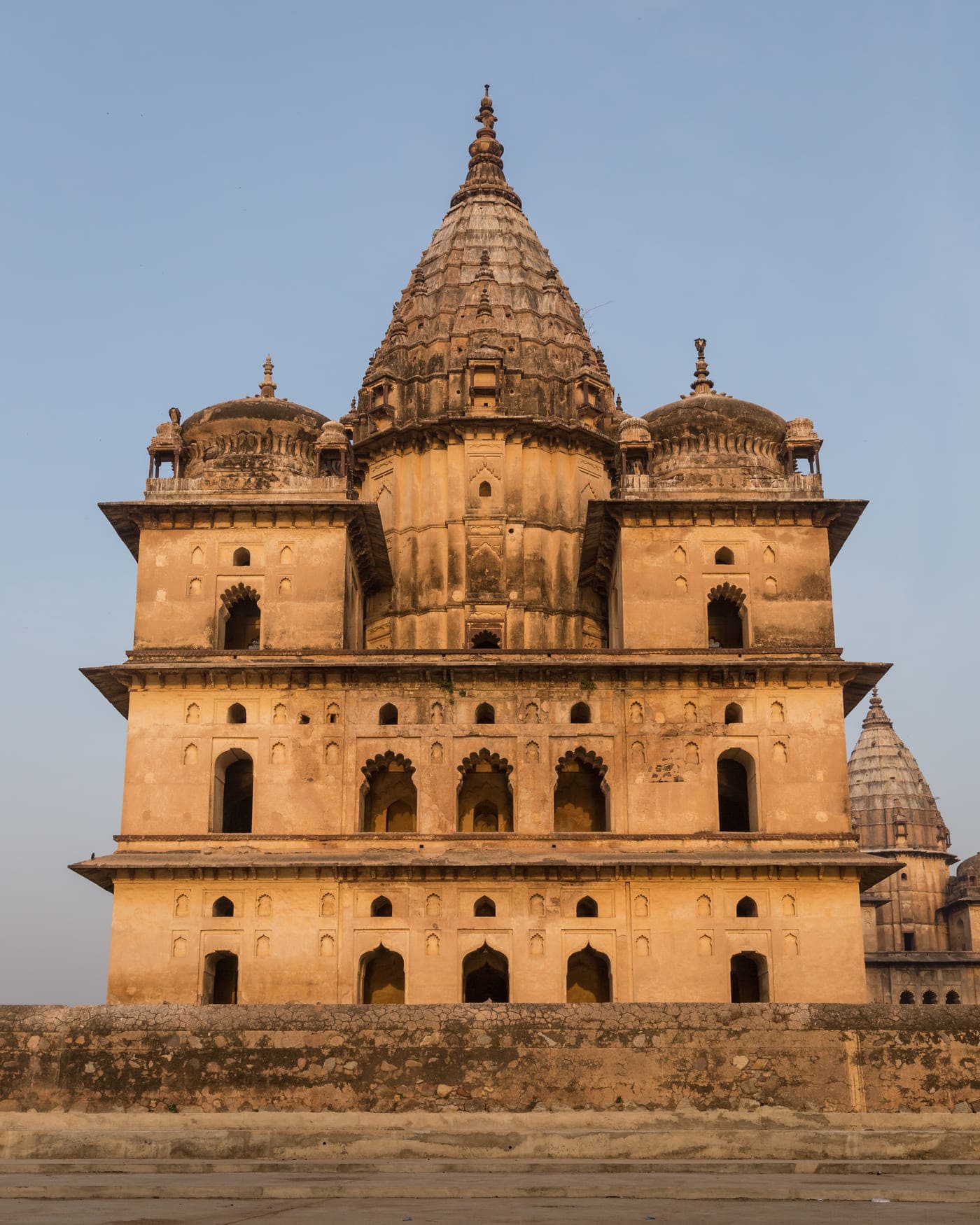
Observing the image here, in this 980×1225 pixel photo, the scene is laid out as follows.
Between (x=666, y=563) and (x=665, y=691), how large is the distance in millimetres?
3314

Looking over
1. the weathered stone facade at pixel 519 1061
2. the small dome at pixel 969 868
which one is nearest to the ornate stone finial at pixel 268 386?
the weathered stone facade at pixel 519 1061

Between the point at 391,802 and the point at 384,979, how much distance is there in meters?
4.08

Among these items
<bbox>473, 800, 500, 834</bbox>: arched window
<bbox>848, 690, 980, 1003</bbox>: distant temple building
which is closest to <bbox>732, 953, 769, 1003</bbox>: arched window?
<bbox>473, 800, 500, 834</bbox>: arched window

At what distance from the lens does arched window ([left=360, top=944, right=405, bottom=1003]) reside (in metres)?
33.7

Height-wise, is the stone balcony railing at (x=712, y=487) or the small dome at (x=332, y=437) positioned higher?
the small dome at (x=332, y=437)

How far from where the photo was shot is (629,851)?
108 ft

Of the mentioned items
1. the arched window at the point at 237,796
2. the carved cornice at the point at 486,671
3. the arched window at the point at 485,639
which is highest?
the arched window at the point at 485,639

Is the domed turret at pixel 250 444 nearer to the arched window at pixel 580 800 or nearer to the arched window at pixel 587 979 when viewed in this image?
the arched window at pixel 580 800

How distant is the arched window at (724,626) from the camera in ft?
123

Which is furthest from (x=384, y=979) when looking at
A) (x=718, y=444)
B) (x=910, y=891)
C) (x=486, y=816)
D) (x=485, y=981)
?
(x=910, y=891)

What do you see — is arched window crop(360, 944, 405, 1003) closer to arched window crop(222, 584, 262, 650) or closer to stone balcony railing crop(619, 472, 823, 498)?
arched window crop(222, 584, 262, 650)

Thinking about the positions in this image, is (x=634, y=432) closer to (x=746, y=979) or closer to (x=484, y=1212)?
(x=746, y=979)

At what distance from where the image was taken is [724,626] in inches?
1487

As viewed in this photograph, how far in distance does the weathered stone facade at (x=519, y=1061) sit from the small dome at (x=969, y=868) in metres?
47.4
